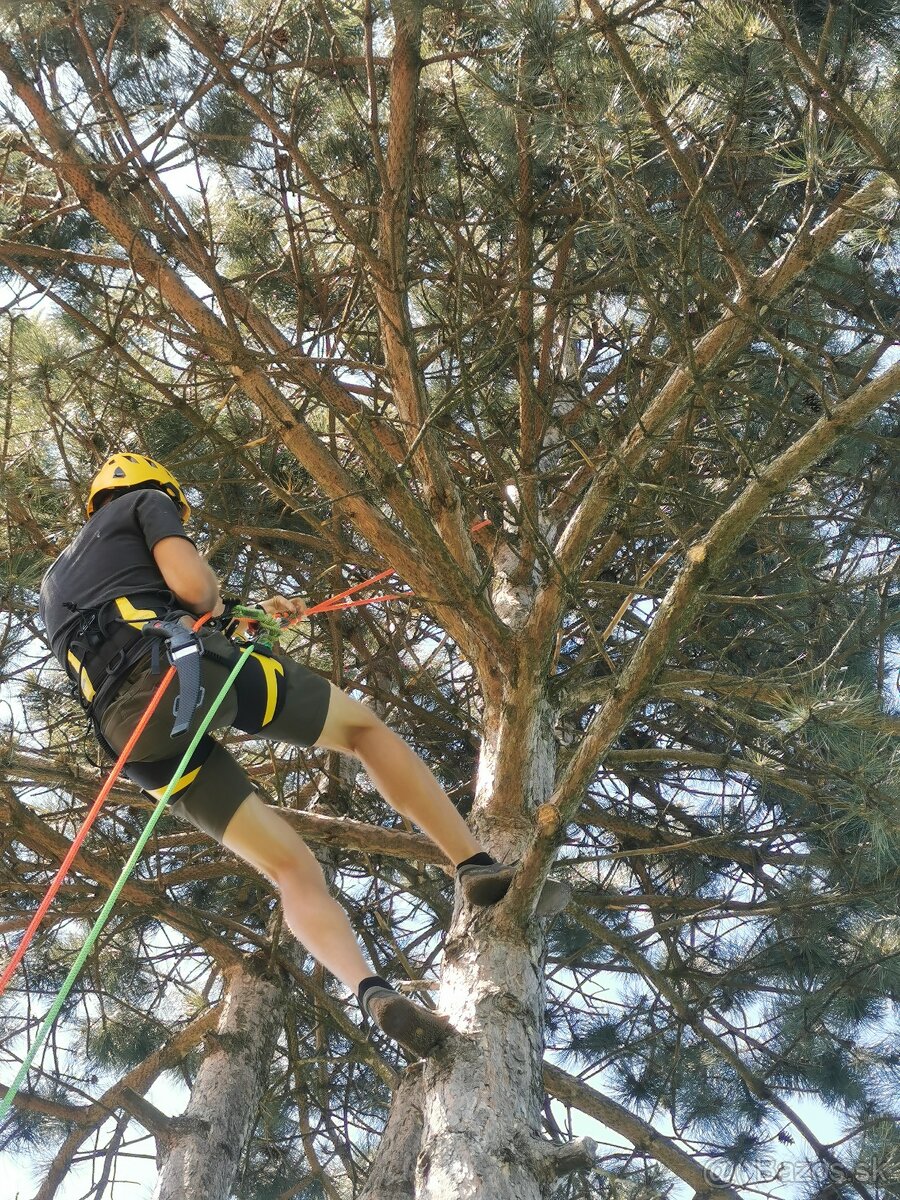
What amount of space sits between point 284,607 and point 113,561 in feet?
1.46

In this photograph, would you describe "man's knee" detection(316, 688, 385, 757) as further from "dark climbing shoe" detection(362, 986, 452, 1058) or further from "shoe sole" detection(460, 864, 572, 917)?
"dark climbing shoe" detection(362, 986, 452, 1058)

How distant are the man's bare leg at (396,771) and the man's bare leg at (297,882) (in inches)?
9.4

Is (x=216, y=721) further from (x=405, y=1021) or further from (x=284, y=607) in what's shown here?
(x=405, y=1021)

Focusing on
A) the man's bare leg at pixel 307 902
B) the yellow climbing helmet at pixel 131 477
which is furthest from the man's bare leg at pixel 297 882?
the yellow climbing helmet at pixel 131 477

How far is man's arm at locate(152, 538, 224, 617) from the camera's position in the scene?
290cm

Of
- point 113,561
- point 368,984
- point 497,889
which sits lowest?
point 368,984

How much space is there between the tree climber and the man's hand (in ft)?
0.38

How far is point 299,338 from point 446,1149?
2391 mm

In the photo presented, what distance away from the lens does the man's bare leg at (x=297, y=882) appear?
9.23 ft

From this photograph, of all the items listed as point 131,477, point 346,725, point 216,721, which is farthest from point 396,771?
point 131,477

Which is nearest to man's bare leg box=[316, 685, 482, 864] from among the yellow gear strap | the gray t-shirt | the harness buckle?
the yellow gear strap

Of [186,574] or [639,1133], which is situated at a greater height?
[186,574]

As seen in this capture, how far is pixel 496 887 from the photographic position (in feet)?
9.57

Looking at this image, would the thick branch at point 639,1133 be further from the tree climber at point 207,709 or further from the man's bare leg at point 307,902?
the man's bare leg at point 307,902
